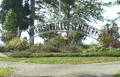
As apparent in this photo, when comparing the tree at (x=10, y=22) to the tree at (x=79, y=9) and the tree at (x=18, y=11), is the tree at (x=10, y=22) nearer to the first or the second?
the tree at (x=18, y=11)

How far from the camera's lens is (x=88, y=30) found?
24.3 m

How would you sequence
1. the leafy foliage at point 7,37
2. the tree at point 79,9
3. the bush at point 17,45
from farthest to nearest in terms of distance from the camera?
the tree at point 79,9, the leafy foliage at point 7,37, the bush at point 17,45

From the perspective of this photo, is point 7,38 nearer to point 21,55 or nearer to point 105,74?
point 21,55

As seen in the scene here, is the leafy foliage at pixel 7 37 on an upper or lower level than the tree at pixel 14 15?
lower

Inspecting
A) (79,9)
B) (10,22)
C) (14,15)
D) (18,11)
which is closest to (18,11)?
(18,11)

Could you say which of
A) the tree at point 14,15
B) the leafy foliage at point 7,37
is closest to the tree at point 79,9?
the tree at point 14,15

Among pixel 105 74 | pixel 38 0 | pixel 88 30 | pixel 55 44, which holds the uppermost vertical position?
pixel 38 0

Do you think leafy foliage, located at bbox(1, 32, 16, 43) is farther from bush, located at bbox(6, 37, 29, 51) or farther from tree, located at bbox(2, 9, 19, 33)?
bush, located at bbox(6, 37, 29, 51)

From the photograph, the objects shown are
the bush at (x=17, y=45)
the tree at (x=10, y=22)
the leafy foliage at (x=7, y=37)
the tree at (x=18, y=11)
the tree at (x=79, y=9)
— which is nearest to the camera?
the bush at (x=17, y=45)

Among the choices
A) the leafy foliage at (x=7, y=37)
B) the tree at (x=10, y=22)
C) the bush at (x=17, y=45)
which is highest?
the tree at (x=10, y=22)

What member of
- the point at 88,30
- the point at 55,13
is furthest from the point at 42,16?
the point at 88,30

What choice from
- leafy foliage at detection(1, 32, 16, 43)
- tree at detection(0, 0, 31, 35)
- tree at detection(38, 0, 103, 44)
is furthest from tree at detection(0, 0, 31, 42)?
tree at detection(38, 0, 103, 44)

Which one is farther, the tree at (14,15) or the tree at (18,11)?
the tree at (18,11)

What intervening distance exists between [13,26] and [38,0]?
8025mm
